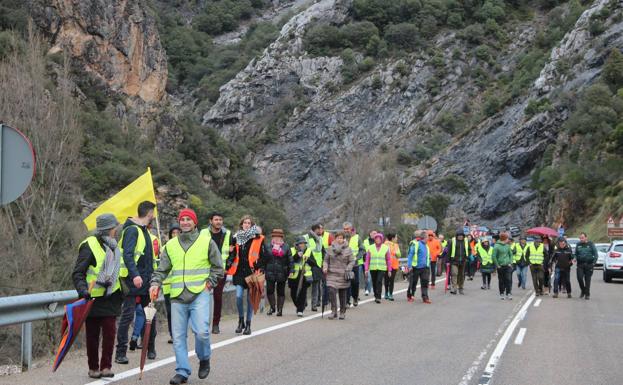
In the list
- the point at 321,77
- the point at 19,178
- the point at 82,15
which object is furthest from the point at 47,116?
the point at 321,77

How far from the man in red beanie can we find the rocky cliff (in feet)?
150

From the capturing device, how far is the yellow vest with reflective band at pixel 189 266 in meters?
7.57

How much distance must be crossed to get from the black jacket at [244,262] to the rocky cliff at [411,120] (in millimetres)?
40985

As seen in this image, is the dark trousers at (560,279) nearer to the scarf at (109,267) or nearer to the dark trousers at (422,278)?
the dark trousers at (422,278)

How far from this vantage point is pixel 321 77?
99625mm

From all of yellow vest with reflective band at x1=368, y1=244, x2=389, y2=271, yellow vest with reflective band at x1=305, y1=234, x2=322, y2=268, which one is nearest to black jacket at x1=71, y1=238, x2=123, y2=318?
yellow vest with reflective band at x1=305, y1=234, x2=322, y2=268

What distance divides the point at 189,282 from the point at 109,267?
0.82 meters

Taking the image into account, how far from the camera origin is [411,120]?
88.9 meters

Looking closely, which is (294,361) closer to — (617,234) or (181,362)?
(181,362)

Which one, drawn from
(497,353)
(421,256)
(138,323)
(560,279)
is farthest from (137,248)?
(560,279)

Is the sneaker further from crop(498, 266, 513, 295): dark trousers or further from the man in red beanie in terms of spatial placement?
crop(498, 266, 513, 295): dark trousers

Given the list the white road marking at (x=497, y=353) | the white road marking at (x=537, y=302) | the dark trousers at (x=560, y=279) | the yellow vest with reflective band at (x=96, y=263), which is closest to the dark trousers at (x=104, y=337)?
the yellow vest with reflective band at (x=96, y=263)

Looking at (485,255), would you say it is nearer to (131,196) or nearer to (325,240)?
Answer: (325,240)

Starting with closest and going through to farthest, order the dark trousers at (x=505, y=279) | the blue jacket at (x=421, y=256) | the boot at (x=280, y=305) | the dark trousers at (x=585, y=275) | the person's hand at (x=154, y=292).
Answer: the person's hand at (x=154, y=292), the boot at (x=280, y=305), the blue jacket at (x=421, y=256), the dark trousers at (x=505, y=279), the dark trousers at (x=585, y=275)
